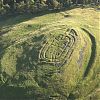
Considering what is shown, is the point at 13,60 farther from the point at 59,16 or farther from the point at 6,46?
the point at 59,16

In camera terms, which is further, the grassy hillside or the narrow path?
the narrow path

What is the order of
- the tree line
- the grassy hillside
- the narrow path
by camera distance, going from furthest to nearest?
1. the tree line
2. the narrow path
3. the grassy hillside

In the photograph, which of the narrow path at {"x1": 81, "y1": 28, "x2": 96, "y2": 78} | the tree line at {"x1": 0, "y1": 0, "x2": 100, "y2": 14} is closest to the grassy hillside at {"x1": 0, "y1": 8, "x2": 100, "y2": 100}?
the narrow path at {"x1": 81, "y1": 28, "x2": 96, "y2": 78}

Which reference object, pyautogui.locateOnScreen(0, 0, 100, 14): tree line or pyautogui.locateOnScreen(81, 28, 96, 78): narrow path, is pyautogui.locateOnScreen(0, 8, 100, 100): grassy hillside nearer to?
pyautogui.locateOnScreen(81, 28, 96, 78): narrow path

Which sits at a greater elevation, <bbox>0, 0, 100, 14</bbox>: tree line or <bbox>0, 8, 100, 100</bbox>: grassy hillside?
<bbox>0, 0, 100, 14</bbox>: tree line

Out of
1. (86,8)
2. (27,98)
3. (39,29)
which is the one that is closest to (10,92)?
(27,98)

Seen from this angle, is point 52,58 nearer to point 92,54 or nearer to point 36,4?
point 92,54

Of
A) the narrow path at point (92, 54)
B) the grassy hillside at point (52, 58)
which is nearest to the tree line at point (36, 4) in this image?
the grassy hillside at point (52, 58)

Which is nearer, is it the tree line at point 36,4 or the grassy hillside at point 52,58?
the grassy hillside at point 52,58

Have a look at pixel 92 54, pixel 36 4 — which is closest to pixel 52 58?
pixel 92 54

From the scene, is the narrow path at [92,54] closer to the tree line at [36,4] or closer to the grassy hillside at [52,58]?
the grassy hillside at [52,58]
